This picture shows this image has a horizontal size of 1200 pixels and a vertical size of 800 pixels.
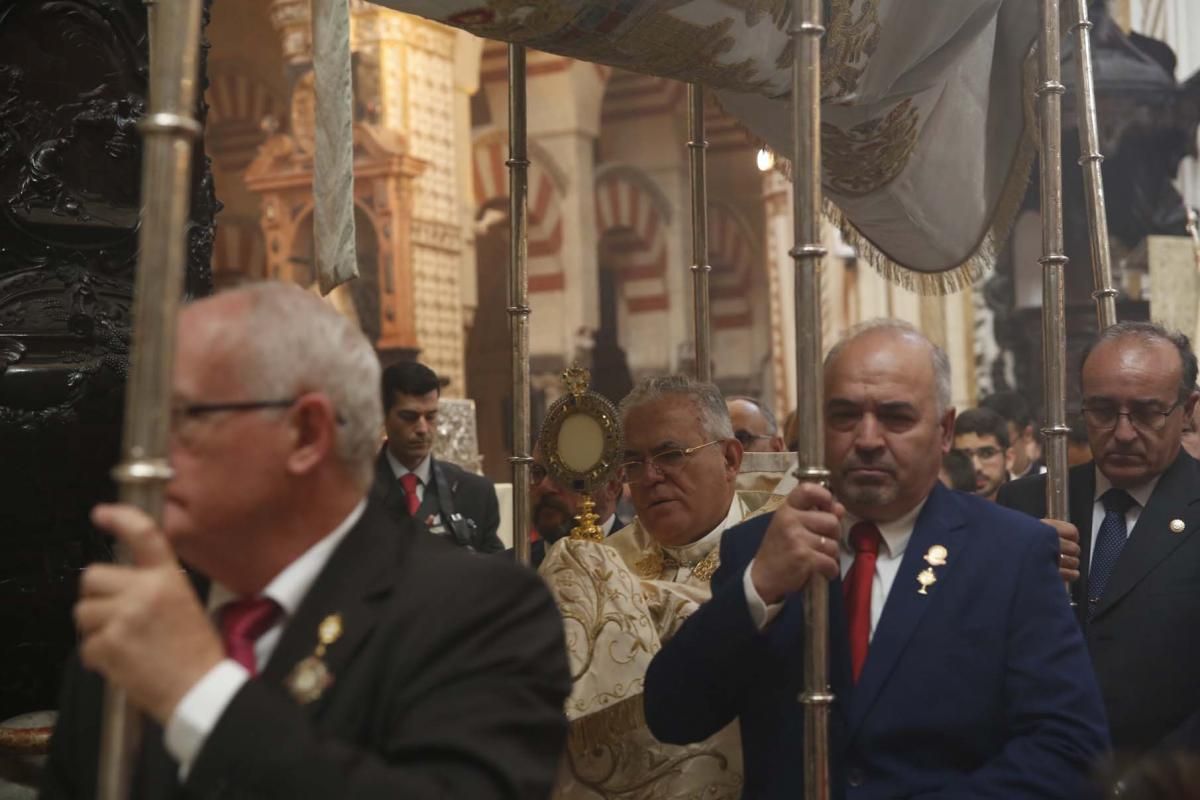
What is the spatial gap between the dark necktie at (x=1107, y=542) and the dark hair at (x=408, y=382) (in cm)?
268

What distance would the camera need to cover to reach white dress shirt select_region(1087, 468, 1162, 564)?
3795 mm

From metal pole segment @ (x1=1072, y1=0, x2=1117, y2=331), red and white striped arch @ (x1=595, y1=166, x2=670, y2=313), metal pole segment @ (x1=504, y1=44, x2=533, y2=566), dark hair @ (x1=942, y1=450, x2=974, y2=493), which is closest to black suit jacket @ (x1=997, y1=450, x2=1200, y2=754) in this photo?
metal pole segment @ (x1=1072, y1=0, x2=1117, y2=331)

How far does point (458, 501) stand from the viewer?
19.4 ft

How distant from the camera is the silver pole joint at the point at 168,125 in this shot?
1.74 m

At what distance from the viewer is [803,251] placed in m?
2.69

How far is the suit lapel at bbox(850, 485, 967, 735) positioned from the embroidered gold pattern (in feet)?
4.80

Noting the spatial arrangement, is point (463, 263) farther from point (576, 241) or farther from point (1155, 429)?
point (1155, 429)

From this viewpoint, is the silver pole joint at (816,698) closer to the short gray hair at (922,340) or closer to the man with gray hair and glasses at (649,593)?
the short gray hair at (922,340)

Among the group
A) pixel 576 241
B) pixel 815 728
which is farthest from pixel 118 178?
pixel 576 241

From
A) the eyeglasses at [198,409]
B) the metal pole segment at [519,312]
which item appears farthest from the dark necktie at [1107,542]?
the eyeglasses at [198,409]

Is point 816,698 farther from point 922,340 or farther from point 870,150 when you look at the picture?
point 870,150

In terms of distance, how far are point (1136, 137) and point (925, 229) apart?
691 cm

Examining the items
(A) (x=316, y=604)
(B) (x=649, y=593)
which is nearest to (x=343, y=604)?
(A) (x=316, y=604)

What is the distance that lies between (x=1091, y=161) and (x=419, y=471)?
2756 millimetres
